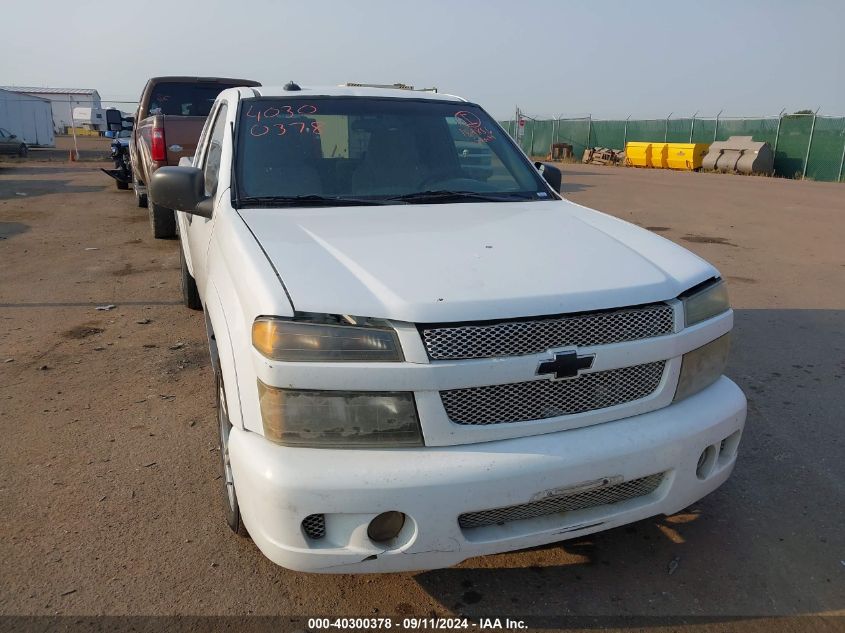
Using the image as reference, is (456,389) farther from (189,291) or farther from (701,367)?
(189,291)

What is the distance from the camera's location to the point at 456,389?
6.89 ft

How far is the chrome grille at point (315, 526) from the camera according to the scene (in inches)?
81.6

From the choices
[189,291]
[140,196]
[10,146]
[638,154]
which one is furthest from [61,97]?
[189,291]

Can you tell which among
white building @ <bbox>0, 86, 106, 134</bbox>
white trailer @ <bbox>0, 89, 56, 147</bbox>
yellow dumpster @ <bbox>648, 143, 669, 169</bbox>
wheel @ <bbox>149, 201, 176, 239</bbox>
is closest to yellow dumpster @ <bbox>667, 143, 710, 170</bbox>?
yellow dumpster @ <bbox>648, 143, 669, 169</bbox>

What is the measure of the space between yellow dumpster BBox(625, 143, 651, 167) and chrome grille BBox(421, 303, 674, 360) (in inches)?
1226

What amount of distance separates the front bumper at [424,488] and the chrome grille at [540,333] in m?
0.30

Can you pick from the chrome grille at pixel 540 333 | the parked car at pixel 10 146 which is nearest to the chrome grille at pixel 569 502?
the chrome grille at pixel 540 333

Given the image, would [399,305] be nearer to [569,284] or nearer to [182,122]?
[569,284]

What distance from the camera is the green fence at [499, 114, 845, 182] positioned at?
25.4 meters

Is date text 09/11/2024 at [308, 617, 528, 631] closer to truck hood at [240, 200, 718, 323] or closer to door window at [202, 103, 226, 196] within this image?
truck hood at [240, 200, 718, 323]

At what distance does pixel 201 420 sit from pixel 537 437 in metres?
2.32

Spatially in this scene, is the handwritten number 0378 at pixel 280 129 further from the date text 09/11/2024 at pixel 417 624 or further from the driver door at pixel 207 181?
the date text 09/11/2024 at pixel 417 624

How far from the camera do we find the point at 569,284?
7.47ft

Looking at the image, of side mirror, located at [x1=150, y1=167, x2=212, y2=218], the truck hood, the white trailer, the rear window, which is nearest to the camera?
the truck hood
